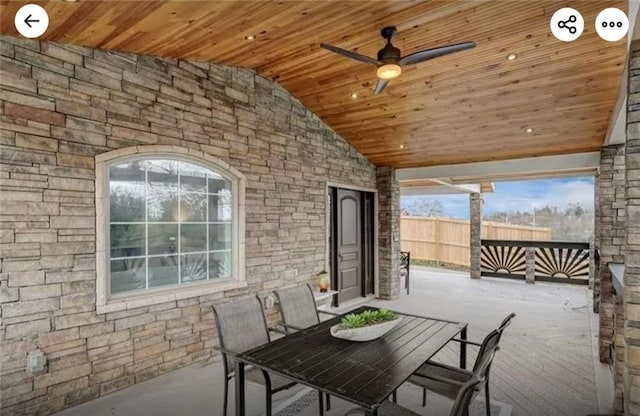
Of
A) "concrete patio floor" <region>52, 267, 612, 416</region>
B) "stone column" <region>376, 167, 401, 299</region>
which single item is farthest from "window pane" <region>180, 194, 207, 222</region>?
"stone column" <region>376, 167, 401, 299</region>

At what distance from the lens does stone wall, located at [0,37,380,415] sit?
2691 millimetres

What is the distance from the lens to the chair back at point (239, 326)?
2.57 meters

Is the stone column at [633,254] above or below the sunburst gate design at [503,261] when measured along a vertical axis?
above

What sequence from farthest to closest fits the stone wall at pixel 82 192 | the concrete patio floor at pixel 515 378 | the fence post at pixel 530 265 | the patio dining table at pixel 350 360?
the fence post at pixel 530 265 → the concrete patio floor at pixel 515 378 → the stone wall at pixel 82 192 → the patio dining table at pixel 350 360

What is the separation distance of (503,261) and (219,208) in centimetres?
792

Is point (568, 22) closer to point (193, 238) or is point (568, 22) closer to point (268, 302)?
point (193, 238)

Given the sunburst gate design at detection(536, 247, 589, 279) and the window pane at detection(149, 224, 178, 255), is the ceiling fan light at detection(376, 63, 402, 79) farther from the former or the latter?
the sunburst gate design at detection(536, 247, 589, 279)

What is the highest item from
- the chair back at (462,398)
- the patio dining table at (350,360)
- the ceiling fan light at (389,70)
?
the ceiling fan light at (389,70)

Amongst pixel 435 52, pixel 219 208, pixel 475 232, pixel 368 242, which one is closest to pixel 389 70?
pixel 435 52

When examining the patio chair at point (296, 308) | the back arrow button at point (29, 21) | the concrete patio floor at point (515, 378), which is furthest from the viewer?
the patio chair at point (296, 308)

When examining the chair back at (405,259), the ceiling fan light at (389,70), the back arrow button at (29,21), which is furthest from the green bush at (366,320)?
the chair back at (405,259)

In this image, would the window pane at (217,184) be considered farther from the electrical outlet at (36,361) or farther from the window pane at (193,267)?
the electrical outlet at (36,361)

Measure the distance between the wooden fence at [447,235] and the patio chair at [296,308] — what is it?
28.3ft

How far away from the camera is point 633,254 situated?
196 centimetres
